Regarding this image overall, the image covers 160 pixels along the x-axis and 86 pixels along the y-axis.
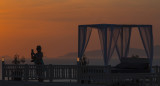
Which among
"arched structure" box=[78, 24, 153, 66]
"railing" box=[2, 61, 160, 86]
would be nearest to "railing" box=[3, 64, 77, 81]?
"railing" box=[2, 61, 160, 86]

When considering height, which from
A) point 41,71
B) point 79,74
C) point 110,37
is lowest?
point 79,74

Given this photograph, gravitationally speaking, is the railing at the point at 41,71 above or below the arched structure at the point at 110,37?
below

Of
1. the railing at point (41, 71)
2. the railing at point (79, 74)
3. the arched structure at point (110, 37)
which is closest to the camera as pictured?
the railing at point (79, 74)

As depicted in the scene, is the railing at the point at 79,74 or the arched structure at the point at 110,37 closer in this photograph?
the railing at the point at 79,74

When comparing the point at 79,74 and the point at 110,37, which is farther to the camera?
the point at 110,37

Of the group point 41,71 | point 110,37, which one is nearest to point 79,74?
point 41,71

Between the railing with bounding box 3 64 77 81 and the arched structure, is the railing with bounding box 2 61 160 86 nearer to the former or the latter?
the railing with bounding box 3 64 77 81

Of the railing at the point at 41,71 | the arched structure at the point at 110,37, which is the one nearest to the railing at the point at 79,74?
the railing at the point at 41,71

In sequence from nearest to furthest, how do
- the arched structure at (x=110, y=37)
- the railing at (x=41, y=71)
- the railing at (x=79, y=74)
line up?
the railing at (x=79, y=74), the railing at (x=41, y=71), the arched structure at (x=110, y=37)

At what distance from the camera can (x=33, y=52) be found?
20.5 m

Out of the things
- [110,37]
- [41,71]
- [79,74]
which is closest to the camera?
[79,74]

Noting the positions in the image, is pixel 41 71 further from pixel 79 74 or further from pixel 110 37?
pixel 110 37

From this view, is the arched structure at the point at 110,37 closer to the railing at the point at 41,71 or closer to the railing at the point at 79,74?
the railing at the point at 79,74

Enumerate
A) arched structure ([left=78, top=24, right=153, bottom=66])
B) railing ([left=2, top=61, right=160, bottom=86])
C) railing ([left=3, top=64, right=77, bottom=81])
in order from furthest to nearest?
arched structure ([left=78, top=24, right=153, bottom=66]) < railing ([left=3, top=64, right=77, bottom=81]) < railing ([left=2, top=61, right=160, bottom=86])
